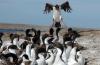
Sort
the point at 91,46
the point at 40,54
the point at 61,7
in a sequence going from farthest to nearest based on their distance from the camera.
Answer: the point at 61,7 < the point at 91,46 < the point at 40,54

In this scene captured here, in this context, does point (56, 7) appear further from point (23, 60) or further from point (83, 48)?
point (23, 60)

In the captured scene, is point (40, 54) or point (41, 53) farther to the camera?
point (41, 53)

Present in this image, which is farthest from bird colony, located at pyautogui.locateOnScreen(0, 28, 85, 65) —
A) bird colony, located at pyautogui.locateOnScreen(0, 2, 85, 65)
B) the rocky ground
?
the rocky ground

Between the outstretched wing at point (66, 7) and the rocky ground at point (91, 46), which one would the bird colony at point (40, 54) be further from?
the outstretched wing at point (66, 7)

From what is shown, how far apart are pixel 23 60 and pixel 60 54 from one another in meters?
1.81

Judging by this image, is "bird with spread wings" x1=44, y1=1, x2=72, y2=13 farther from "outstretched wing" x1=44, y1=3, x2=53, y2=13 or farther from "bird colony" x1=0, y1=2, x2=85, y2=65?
"bird colony" x1=0, y1=2, x2=85, y2=65

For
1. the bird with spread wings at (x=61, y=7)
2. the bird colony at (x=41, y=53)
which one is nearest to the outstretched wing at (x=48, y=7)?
the bird with spread wings at (x=61, y=7)

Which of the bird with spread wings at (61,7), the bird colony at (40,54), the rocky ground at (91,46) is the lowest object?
the rocky ground at (91,46)

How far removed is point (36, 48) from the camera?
62.5ft

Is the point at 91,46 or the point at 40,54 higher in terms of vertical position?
the point at 40,54

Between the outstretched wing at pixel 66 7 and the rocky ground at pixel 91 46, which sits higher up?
the outstretched wing at pixel 66 7

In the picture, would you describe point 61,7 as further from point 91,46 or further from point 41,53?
point 41,53

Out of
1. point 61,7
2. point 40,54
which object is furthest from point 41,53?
point 61,7

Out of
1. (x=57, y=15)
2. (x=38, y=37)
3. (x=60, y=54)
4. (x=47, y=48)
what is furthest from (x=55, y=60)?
(x=57, y=15)
